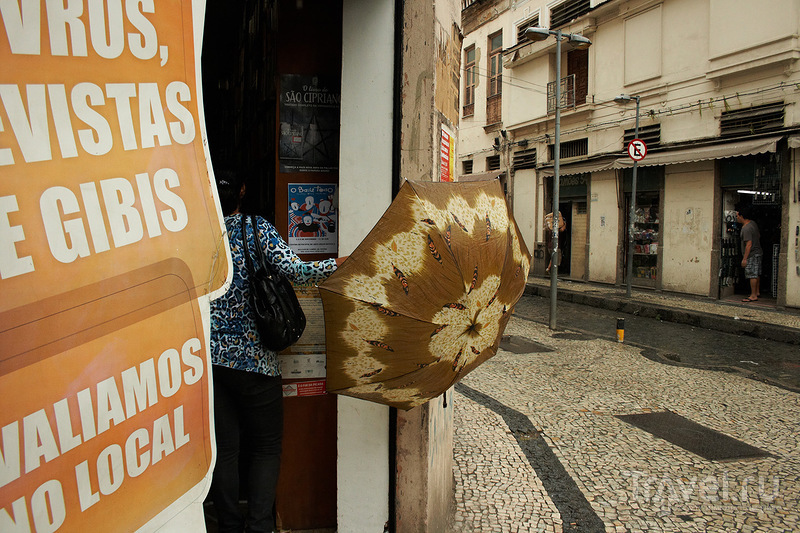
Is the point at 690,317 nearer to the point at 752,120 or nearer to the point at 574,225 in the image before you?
the point at 752,120

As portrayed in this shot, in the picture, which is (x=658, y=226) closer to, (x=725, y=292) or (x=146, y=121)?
(x=725, y=292)

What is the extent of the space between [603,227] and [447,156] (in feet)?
50.0

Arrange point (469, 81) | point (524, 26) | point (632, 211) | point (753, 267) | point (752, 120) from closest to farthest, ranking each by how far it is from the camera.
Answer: point (753, 267), point (752, 120), point (632, 211), point (524, 26), point (469, 81)

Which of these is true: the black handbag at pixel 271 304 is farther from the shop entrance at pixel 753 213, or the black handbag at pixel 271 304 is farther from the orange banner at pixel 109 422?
the shop entrance at pixel 753 213

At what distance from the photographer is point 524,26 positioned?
2055cm

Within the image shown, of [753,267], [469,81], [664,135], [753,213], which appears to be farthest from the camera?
[469,81]

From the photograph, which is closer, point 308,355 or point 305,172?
point 308,355

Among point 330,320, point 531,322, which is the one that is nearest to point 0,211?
point 330,320

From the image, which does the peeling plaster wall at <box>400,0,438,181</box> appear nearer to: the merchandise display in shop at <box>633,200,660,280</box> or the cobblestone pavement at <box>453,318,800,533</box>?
the cobblestone pavement at <box>453,318,800,533</box>

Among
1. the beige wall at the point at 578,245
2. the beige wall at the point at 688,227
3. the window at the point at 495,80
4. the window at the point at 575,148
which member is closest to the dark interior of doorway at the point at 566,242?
the beige wall at the point at 578,245

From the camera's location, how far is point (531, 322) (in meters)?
10.6

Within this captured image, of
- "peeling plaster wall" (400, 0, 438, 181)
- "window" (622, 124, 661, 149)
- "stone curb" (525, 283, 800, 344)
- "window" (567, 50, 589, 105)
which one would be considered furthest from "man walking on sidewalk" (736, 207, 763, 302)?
"peeling plaster wall" (400, 0, 438, 181)

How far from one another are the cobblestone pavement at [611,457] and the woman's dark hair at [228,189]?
2.16 meters

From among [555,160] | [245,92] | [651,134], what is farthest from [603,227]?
[245,92]
